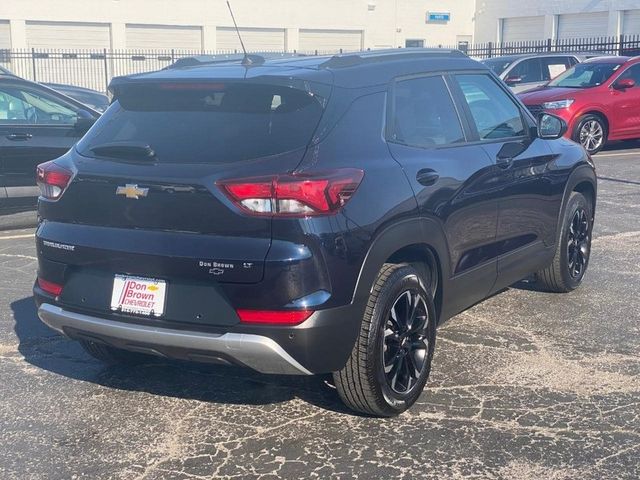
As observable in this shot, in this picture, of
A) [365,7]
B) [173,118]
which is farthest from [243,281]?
[365,7]

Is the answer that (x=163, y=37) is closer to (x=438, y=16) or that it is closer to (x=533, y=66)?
(x=438, y=16)

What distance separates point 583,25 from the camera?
4334 centimetres

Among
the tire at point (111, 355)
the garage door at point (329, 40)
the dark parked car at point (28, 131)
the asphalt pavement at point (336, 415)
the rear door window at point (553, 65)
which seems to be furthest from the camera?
the garage door at point (329, 40)

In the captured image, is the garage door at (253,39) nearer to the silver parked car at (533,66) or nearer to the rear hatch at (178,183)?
the silver parked car at (533,66)

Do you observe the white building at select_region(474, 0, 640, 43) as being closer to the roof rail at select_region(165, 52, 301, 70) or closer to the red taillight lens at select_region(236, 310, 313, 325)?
the roof rail at select_region(165, 52, 301, 70)

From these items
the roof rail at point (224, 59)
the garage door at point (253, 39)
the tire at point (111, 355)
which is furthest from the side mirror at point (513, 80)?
the garage door at point (253, 39)

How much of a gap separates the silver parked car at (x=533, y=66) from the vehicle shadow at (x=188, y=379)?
603 inches

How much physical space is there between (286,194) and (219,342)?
0.69 meters

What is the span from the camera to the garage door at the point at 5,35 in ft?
128

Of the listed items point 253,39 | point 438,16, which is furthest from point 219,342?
point 438,16

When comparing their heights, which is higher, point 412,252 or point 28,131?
point 28,131

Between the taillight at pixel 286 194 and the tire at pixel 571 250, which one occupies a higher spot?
the taillight at pixel 286 194

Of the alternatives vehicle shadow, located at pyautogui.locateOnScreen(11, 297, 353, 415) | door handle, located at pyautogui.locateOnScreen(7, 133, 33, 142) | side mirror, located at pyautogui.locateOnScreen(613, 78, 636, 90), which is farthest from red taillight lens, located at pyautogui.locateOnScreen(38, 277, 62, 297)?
side mirror, located at pyautogui.locateOnScreen(613, 78, 636, 90)

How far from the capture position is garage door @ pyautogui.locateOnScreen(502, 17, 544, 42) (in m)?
45.3
